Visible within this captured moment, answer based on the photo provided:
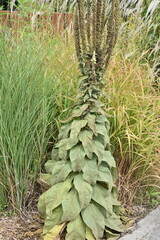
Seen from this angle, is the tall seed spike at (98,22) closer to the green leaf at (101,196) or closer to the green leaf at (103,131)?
the green leaf at (103,131)

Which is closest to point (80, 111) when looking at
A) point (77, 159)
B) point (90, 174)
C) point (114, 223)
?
point (77, 159)

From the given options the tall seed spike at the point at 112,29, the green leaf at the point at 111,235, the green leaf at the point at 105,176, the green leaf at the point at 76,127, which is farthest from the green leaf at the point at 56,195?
the tall seed spike at the point at 112,29

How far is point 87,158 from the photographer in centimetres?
229

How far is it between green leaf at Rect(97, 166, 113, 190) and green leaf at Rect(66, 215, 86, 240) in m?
0.33

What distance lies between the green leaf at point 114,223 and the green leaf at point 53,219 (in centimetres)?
39

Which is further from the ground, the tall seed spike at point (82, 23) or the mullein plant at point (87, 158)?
the tall seed spike at point (82, 23)

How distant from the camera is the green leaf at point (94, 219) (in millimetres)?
2246

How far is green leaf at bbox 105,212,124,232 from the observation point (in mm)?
2410

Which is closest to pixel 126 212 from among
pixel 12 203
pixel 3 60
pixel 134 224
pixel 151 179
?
pixel 134 224

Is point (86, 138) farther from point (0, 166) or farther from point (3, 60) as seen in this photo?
point (3, 60)

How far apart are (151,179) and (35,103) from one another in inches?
51.6

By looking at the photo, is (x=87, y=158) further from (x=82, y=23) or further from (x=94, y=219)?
(x=82, y=23)

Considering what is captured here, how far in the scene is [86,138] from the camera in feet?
7.31

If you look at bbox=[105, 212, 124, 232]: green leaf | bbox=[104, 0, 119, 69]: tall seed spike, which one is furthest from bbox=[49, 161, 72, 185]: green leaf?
bbox=[104, 0, 119, 69]: tall seed spike
